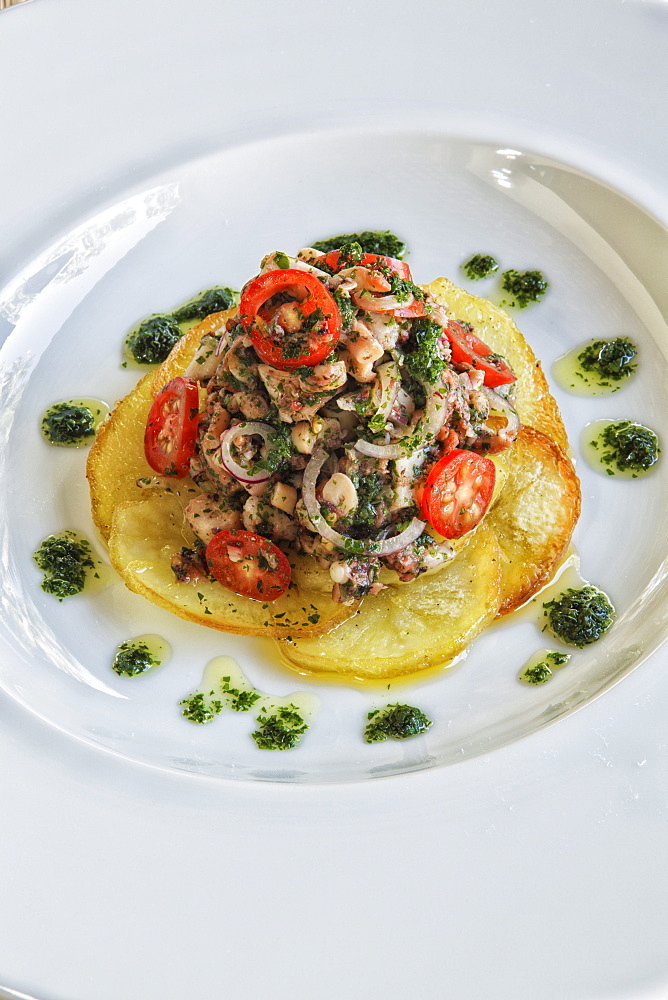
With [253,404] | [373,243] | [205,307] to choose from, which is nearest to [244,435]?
[253,404]

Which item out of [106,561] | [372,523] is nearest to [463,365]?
[372,523]

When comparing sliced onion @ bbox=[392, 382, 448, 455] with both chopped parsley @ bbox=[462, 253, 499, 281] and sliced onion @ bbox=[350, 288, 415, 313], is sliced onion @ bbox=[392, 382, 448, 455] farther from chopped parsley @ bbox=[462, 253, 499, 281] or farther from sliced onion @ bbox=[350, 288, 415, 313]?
chopped parsley @ bbox=[462, 253, 499, 281]

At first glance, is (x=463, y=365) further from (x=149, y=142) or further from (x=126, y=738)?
(x=149, y=142)

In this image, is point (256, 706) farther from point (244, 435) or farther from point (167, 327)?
point (167, 327)

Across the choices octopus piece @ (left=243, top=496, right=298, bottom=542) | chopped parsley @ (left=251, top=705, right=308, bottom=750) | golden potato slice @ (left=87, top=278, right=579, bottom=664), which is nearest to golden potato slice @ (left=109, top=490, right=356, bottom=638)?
golden potato slice @ (left=87, top=278, right=579, bottom=664)

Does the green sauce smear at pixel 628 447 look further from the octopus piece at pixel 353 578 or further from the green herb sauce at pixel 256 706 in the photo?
the green herb sauce at pixel 256 706

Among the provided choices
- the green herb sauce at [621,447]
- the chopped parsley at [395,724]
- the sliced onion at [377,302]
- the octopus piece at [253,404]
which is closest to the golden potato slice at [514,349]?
the green herb sauce at [621,447]
